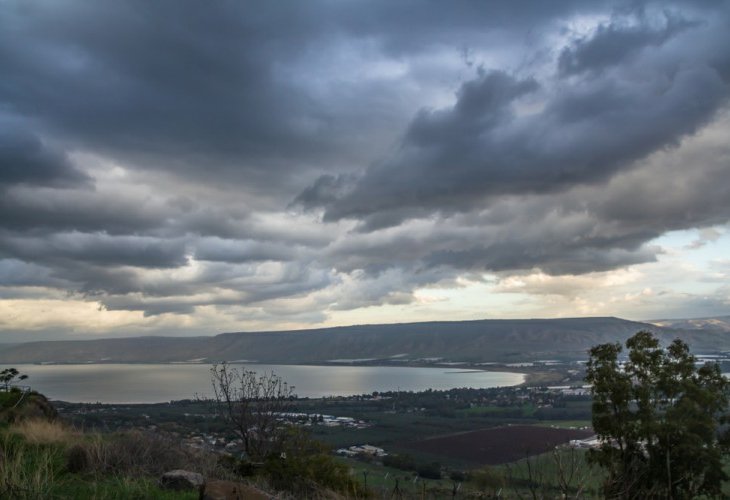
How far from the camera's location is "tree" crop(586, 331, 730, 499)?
27391 mm

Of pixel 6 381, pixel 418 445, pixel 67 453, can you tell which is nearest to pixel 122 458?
pixel 67 453

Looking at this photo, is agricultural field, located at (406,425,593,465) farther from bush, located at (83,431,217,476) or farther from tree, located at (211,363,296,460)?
bush, located at (83,431,217,476)

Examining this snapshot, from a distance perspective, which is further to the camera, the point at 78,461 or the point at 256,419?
the point at 256,419

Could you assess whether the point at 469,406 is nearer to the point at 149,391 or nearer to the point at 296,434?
the point at 149,391

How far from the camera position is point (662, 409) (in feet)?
101

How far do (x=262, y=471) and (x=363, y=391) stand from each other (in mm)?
174375

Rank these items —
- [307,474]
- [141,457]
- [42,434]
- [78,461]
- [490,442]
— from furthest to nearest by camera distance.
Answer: [490,442]
[42,434]
[307,474]
[141,457]
[78,461]

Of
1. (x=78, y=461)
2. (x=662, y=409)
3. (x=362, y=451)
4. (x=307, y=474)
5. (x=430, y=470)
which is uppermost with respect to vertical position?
(x=78, y=461)

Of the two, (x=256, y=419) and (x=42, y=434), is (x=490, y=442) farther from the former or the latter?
(x=42, y=434)

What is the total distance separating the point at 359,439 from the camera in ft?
300

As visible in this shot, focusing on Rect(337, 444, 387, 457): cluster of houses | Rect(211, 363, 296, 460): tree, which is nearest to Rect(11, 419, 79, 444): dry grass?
Rect(211, 363, 296, 460): tree

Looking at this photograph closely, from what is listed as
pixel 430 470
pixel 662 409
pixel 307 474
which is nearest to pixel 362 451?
pixel 430 470

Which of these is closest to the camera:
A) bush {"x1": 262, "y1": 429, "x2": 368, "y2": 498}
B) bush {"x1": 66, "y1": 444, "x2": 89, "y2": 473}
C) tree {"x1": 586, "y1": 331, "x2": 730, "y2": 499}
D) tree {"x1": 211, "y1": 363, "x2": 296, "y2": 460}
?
bush {"x1": 66, "y1": 444, "x2": 89, "y2": 473}

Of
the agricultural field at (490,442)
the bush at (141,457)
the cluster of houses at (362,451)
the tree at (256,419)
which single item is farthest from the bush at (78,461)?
the cluster of houses at (362,451)
